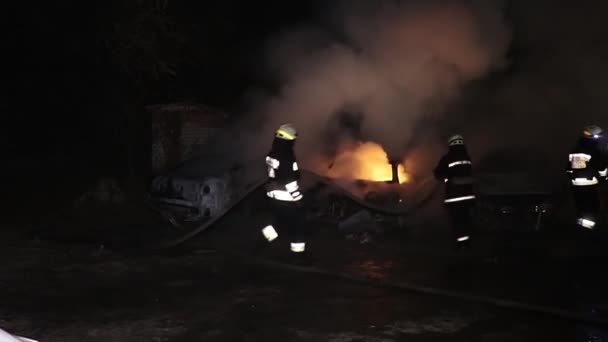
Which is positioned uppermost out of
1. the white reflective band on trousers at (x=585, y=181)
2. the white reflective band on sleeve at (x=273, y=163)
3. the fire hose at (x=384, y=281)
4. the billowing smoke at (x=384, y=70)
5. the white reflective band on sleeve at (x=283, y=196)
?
the billowing smoke at (x=384, y=70)

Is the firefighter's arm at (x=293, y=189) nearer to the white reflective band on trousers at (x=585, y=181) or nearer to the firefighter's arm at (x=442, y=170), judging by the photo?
the firefighter's arm at (x=442, y=170)

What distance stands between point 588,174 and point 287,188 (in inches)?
149

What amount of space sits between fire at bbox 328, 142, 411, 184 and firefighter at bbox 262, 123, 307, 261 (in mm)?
2302

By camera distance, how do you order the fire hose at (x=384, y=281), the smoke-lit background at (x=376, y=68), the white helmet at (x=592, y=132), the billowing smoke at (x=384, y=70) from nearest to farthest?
1. the fire hose at (x=384, y=281)
2. the white helmet at (x=592, y=132)
3. the smoke-lit background at (x=376, y=68)
4. the billowing smoke at (x=384, y=70)

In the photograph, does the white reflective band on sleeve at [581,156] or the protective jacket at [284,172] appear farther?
the white reflective band on sleeve at [581,156]

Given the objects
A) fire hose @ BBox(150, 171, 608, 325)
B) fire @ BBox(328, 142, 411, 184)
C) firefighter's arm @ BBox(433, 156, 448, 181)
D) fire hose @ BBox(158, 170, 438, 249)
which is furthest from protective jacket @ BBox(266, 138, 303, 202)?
fire @ BBox(328, 142, 411, 184)

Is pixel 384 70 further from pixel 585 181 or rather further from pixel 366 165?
pixel 585 181

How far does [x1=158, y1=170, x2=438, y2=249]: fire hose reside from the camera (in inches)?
336

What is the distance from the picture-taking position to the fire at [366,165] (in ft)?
32.7

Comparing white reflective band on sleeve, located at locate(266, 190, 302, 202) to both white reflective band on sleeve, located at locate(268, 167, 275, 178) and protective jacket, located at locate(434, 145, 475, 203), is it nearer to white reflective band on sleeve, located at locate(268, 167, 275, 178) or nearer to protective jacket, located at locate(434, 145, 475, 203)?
white reflective band on sleeve, located at locate(268, 167, 275, 178)

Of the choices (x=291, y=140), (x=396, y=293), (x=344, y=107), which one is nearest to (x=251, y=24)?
(x=344, y=107)

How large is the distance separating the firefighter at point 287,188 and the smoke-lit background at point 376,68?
2.42 meters

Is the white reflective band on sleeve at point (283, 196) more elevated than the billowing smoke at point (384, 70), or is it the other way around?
the billowing smoke at point (384, 70)

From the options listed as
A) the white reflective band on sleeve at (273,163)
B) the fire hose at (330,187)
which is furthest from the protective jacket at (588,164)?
the white reflective band on sleeve at (273,163)
